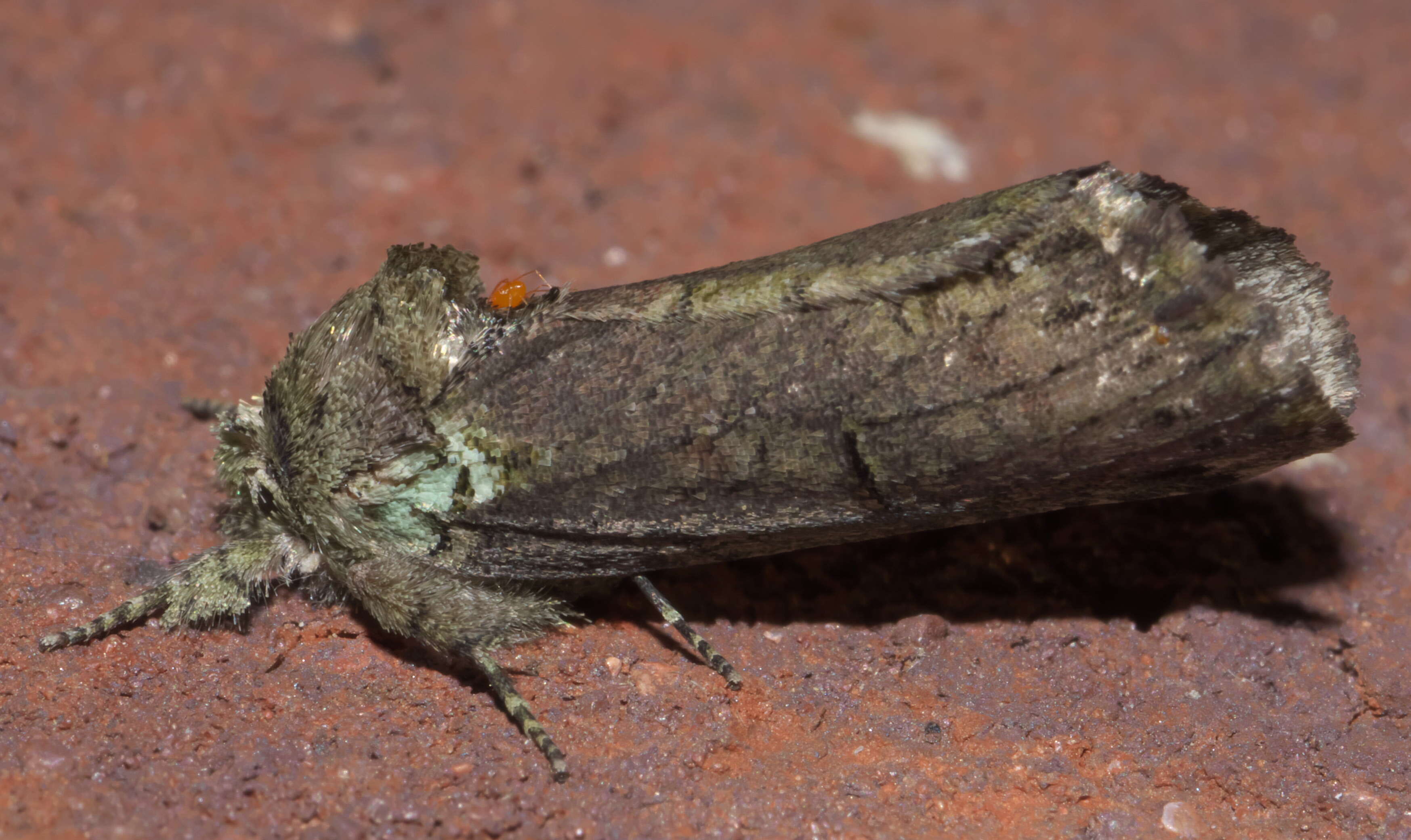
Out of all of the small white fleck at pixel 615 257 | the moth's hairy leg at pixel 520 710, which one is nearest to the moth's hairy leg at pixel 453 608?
the moth's hairy leg at pixel 520 710

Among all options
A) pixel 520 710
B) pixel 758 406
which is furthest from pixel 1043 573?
pixel 520 710

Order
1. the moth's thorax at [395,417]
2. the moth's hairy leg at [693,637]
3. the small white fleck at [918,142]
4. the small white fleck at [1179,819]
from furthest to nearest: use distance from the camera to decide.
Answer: the small white fleck at [918,142]
the moth's hairy leg at [693,637]
the moth's thorax at [395,417]
the small white fleck at [1179,819]

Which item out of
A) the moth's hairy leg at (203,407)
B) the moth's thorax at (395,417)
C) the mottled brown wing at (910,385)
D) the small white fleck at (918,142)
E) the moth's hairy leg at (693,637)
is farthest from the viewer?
the small white fleck at (918,142)

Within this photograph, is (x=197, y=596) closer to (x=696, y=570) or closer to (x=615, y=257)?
(x=696, y=570)

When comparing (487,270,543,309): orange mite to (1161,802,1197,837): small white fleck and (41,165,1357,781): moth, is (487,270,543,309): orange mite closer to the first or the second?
(41,165,1357,781): moth

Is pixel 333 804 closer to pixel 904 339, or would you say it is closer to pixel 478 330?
pixel 478 330

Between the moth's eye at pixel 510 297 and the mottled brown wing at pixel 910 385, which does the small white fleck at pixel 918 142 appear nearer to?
the mottled brown wing at pixel 910 385
